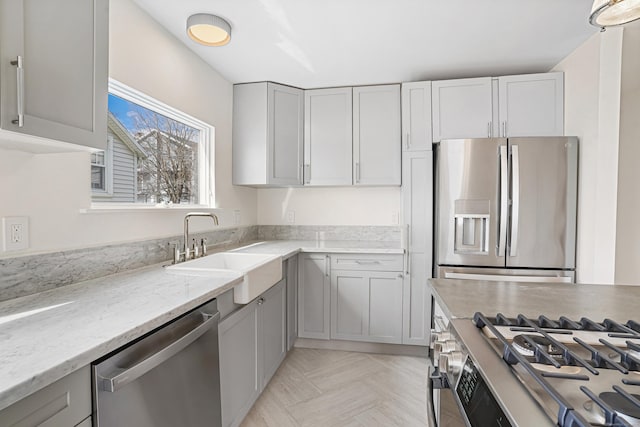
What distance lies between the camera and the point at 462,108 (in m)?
2.72

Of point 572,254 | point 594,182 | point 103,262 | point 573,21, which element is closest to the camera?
point 103,262

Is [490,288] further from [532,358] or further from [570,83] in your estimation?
[570,83]

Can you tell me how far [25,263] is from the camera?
1240 millimetres

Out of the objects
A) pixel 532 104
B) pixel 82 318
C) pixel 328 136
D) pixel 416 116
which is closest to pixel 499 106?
pixel 532 104

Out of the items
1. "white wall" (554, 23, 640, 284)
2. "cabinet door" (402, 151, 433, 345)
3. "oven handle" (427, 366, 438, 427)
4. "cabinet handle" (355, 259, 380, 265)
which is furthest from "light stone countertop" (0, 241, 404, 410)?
"white wall" (554, 23, 640, 284)

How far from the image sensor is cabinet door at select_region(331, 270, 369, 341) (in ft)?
9.14

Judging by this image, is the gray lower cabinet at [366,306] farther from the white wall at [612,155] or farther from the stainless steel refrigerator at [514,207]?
the white wall at [612,155]

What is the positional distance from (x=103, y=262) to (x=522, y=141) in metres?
2.83

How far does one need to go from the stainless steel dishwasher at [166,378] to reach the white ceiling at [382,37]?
169 centimetres

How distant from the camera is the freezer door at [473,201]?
2449 mm

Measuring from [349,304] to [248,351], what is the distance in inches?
46.2

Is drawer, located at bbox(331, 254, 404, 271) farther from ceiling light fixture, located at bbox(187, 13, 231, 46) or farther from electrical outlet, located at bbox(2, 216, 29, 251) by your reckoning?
electrical outlet, located at bbox(2, 216, 29, 251)

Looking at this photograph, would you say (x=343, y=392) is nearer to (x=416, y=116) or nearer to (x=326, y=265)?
(x=326, y=265)

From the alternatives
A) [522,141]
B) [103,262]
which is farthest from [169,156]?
[522,141]
